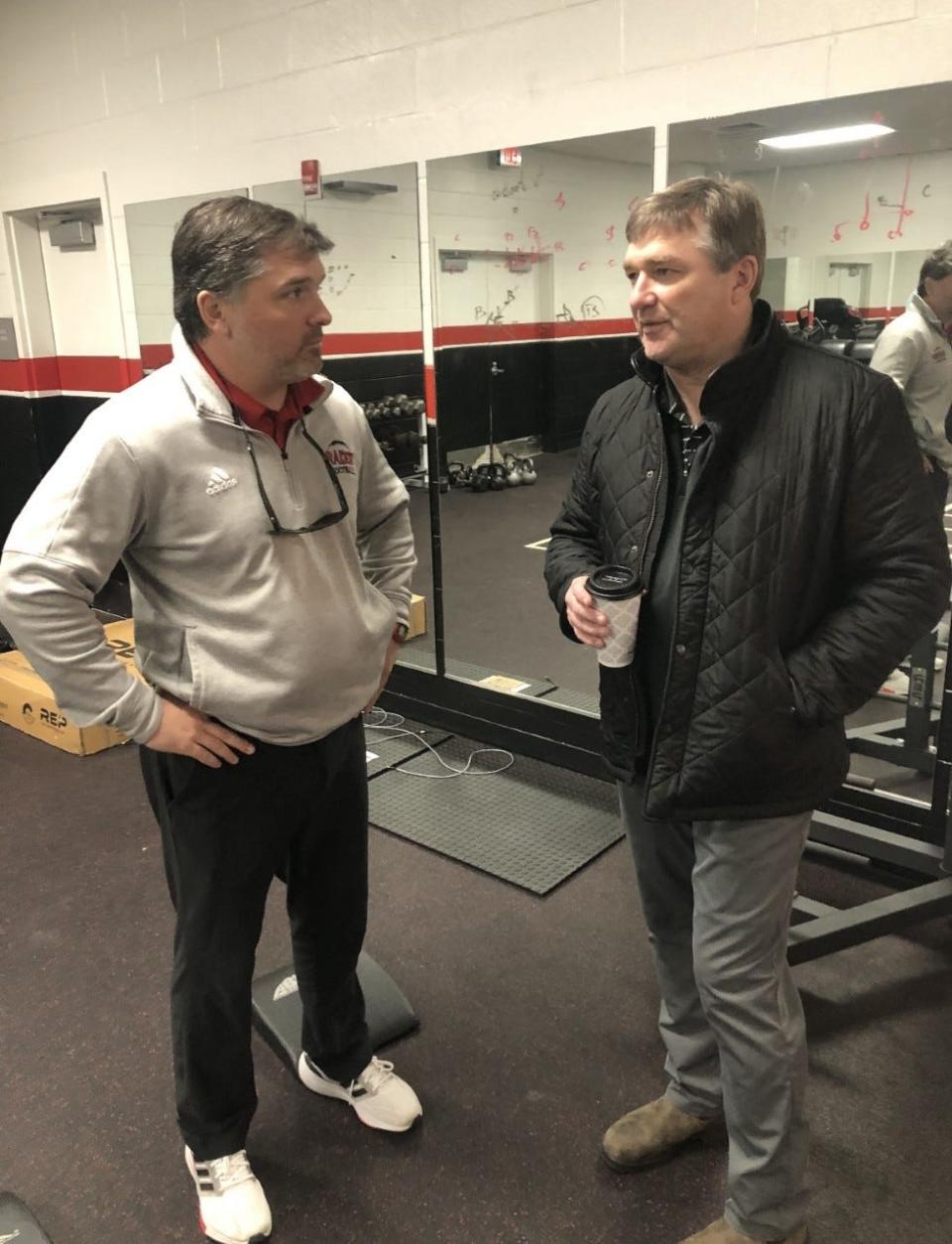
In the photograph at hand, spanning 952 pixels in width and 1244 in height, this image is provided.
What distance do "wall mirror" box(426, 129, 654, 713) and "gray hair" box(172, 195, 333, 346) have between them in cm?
137

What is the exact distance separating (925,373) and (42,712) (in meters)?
3.17

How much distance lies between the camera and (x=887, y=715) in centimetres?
309

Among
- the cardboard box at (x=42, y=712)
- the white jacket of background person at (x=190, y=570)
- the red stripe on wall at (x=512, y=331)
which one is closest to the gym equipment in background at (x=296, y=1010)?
the white jacket of background person at (x=190, y=570)

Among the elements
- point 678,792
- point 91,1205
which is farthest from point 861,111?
point 91,1205

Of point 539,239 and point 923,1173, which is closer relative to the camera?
point 923,1173

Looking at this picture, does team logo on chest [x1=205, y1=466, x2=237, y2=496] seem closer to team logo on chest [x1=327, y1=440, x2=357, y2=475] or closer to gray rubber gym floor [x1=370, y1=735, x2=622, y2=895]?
team logo on chest [x1=327, y1=440, x2=357, y2=475]

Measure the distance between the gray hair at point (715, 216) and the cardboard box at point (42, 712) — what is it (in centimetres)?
263

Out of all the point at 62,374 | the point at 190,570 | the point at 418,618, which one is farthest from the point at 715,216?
the point at 62,374

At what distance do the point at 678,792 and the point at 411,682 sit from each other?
89.5 inches

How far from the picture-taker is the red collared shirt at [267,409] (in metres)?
1.40

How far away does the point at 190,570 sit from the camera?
55.1 inches

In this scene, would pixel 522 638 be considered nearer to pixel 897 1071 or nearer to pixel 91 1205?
pixel 897 1071

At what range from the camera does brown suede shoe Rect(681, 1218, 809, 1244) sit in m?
1.45

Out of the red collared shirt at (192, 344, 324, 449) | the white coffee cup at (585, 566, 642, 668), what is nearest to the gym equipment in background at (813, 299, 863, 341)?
the white coffee cup at (585, 566, 642, 668)
